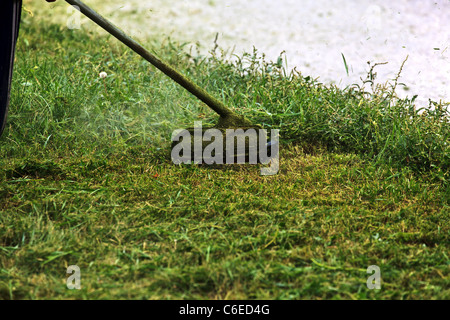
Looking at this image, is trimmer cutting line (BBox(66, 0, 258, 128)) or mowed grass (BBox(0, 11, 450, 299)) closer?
mowed grass (BBox(0, 11, 450, 299))

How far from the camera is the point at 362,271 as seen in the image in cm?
217

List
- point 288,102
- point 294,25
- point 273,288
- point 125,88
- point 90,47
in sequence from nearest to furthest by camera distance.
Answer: point 273,288 → point 288,102 → point 125,88 → point 90,47 → point 294,25

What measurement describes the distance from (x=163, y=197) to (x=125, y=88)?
1.45 metres

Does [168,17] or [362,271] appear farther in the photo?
[168,17]

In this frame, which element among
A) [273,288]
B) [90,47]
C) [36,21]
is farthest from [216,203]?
[36,21]

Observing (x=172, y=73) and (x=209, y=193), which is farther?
(x=172, y=73)

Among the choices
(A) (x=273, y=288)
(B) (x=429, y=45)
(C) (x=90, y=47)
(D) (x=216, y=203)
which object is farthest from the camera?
(C) (x=90, y=47)

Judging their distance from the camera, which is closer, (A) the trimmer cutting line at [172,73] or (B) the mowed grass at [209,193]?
(B) the mowed grass at [209,193]

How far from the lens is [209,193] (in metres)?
2.83

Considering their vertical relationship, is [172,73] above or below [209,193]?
above

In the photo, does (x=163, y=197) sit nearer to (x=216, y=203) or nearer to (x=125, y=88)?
(x=216, y=203)

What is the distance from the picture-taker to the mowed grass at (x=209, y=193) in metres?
2.14

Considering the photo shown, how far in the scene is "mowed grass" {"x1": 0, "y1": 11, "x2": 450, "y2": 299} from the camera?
84.4 inches

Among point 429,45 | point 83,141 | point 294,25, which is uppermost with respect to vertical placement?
point 294,25
